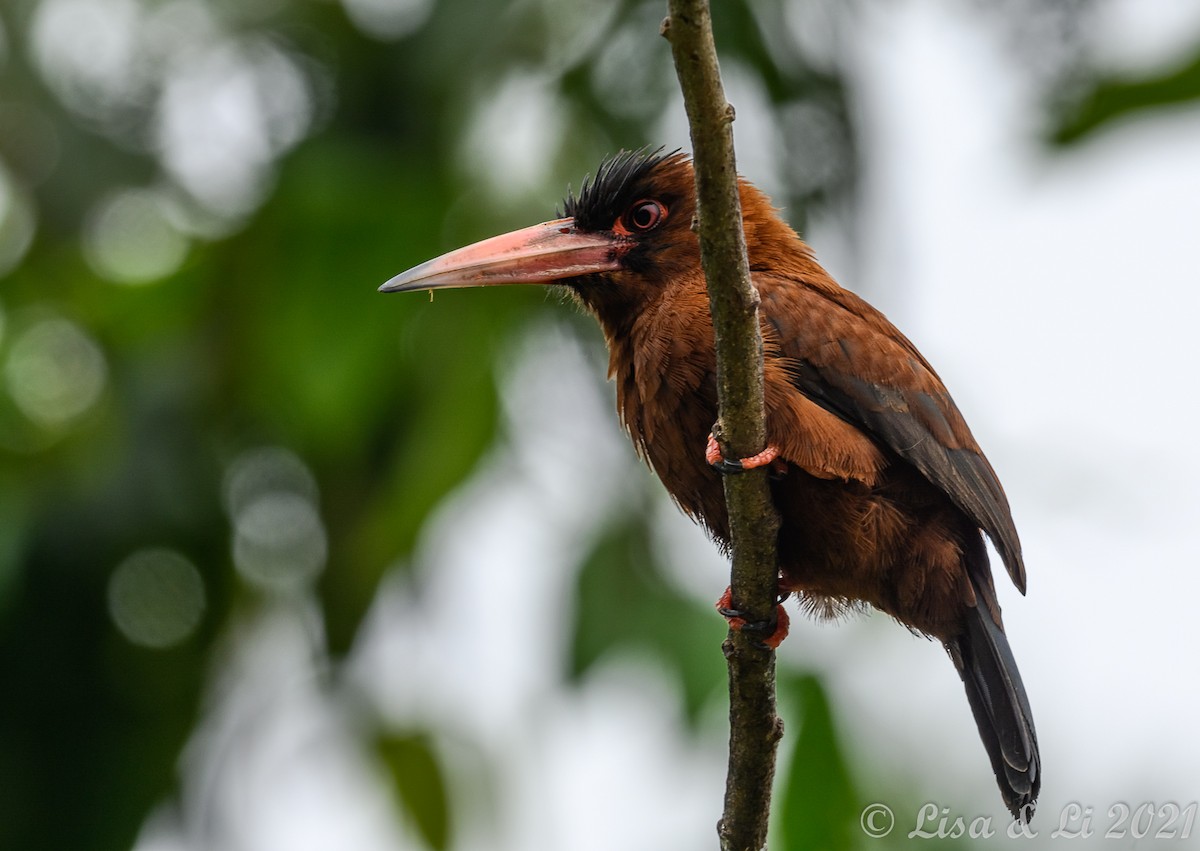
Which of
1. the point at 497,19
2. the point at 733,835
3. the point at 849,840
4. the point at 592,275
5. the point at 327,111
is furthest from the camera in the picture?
the point at 327,111

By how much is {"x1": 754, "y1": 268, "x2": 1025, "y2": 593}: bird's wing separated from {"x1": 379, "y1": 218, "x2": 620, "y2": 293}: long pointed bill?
0.55 metres

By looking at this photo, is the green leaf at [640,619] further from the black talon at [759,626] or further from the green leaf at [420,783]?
the black talon at [759,626]

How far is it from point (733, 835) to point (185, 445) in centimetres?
335

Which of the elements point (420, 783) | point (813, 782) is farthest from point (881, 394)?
point (420, 783)

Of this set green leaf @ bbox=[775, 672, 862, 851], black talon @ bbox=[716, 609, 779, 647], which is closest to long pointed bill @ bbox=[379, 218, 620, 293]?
black talon @ bbox=[716, 609, 779, 647]

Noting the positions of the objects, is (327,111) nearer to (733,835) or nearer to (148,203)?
(148,203)

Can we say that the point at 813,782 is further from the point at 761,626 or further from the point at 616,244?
the point at 616,244

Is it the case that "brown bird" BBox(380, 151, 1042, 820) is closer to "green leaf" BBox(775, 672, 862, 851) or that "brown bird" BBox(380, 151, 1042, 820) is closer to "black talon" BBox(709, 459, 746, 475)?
"black talon" BBox(709, 459, 746, 475)

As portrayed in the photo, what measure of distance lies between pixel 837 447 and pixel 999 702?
2.75 ft

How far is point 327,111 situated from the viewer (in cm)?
630

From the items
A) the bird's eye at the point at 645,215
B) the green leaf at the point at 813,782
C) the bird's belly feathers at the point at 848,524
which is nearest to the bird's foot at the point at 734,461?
the bird's belly feathers at the point at 848,524

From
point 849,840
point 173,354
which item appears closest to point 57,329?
point 173,354

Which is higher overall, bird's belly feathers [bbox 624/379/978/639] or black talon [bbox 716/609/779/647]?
bird's belly feathers [bbox 624/379/978/639]

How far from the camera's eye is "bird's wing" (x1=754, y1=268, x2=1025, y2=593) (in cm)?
383
